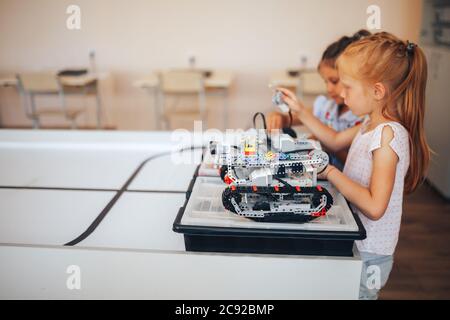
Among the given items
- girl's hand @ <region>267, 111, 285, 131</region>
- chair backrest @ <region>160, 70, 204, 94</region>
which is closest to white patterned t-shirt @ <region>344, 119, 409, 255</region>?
girl's hand @ <region>267, 111, 285, 131</region>

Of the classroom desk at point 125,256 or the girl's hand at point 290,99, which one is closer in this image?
the classroom desk at point 125,256

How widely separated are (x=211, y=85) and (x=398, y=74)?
308 centimetres

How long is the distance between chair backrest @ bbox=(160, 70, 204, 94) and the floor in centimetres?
204

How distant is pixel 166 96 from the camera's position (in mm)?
4863

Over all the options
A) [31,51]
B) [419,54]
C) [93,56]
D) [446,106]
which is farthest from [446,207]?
[31,51]

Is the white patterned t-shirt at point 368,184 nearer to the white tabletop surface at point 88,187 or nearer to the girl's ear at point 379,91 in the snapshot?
the girl's ear at point 379,91

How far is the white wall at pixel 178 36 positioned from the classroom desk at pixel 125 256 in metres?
3.33

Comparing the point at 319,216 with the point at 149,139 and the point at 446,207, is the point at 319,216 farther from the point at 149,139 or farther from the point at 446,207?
the point at 446,207

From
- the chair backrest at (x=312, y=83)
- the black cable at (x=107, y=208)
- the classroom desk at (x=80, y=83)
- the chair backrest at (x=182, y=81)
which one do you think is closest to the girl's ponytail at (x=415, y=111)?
the black cable at (x=107, y=208)

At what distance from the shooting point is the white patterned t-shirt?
1.09 meters

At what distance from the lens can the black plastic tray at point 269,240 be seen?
947 millimetres

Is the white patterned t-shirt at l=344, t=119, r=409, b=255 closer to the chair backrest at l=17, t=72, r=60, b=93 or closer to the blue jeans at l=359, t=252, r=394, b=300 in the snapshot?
the blue jeans at l=359, t=252, r=394, b=300

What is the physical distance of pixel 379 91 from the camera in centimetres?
109
